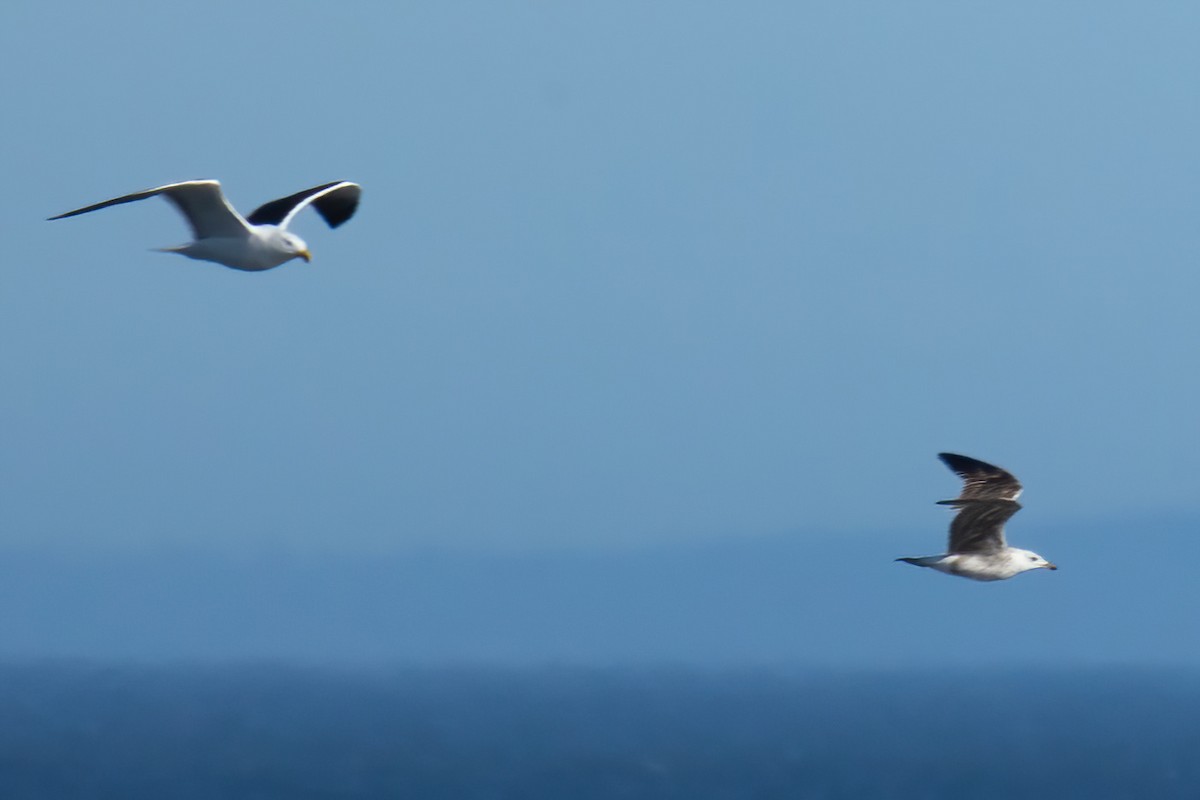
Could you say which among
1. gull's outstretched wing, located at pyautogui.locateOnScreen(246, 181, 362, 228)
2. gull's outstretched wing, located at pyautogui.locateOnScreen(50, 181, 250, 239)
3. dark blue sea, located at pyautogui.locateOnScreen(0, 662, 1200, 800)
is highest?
gull's outstretched wing, located at pyautogui.locateOnScreen(246, 181, 362, 228)

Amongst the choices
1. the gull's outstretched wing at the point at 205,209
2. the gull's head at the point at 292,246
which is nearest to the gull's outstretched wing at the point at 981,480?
the gull's head at the point at 292,246

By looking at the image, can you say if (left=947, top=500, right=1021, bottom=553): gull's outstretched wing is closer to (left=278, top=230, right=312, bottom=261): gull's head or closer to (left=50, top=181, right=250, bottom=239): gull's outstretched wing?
(left=278, top=230, right=312, bottom=261): gull's head

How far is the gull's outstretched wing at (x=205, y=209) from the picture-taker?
2516 cm

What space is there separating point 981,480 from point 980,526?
2.84ft

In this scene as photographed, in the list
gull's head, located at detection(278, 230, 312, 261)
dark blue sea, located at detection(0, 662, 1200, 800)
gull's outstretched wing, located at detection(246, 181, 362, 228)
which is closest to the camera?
gull's head, located at detection(278, 230, 312, 261)

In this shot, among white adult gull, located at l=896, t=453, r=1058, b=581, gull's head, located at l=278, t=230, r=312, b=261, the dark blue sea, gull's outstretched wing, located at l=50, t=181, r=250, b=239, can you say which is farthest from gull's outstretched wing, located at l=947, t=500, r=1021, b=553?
the dark blue sea

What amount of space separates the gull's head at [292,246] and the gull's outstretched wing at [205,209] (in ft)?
2.00

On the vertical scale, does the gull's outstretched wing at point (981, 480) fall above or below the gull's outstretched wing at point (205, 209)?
below

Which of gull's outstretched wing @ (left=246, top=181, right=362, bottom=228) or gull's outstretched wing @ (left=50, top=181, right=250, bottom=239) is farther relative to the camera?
gull's outstretched wing @ (left=246, top=181, right=362, bottom=228)

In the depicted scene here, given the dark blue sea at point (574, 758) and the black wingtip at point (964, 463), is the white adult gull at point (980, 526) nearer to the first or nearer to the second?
the black wingtip at point (964, 463)

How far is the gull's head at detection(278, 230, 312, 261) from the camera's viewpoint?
2664cm

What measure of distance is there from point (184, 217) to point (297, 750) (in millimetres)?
121913

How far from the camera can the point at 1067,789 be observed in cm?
12031

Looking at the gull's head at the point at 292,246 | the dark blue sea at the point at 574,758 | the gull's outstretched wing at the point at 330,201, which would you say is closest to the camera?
the gull's head at the point at 292,246
